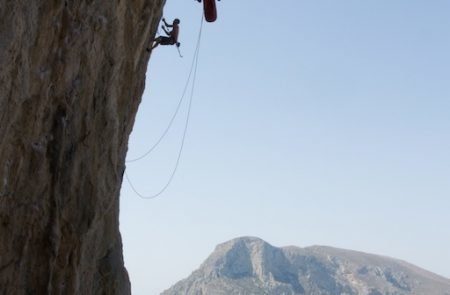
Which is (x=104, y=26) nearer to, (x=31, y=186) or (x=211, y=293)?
(x=31, y=186)

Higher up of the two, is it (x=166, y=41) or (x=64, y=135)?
(x=166, y=41)

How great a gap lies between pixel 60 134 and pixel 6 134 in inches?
86.1

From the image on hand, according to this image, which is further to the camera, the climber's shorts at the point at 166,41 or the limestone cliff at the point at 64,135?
the climber's shorts at the point at 166,41

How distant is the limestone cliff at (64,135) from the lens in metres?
10.4

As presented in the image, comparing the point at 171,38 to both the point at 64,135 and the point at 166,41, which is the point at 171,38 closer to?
the point at 166,41

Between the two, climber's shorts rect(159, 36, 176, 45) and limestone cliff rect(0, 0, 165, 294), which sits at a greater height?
climber's shorts rect(159, 36, 176, 45)

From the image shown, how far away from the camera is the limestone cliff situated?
34.0 ft

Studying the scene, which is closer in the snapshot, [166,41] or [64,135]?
[64,135]

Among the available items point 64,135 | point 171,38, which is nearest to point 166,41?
point 171,38

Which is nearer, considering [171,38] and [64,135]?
[64,135]

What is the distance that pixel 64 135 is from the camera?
40.4ft

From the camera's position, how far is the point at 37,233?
39.5 feet

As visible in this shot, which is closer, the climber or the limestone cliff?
the limestone cliff

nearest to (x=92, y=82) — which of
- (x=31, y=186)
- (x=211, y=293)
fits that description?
(x=31, y=186)
